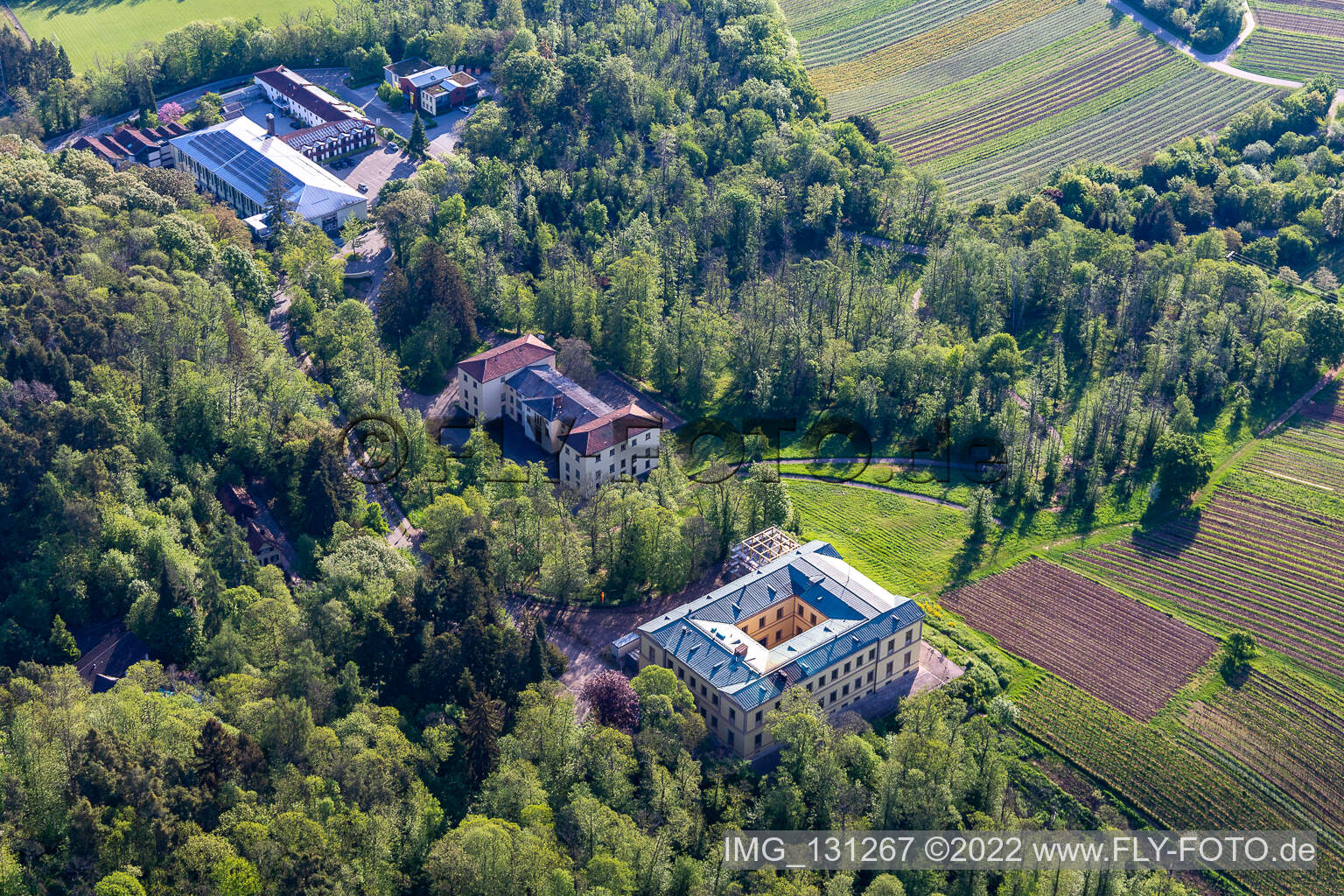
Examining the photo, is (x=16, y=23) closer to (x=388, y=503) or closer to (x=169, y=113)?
(x=169, y=113)

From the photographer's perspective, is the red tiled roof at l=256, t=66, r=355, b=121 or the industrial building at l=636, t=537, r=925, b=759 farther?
the red tiled roof at l=256, t=66, r=355, b=121

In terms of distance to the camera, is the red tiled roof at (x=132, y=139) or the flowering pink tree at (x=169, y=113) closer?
the red tiled roof at (x=132, y=139)

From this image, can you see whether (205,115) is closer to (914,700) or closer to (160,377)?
(160,377)

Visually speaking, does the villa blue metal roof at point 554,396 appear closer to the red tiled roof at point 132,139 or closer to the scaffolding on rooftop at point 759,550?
the scaffolding on rooftop at point 759,550

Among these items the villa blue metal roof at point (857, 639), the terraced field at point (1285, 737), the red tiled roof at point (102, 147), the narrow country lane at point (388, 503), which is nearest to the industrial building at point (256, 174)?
the red tiled roof at point (102, 147)

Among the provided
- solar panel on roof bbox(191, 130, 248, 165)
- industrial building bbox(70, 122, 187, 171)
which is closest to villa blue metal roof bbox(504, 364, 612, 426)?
solar panel on roof bbox(191, 130, 248, 165)

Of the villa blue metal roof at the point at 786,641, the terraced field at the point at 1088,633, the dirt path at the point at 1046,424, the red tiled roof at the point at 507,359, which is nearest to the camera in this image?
the villa blue metal roof at the point at 786,641

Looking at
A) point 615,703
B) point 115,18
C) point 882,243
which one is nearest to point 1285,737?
point 615,703

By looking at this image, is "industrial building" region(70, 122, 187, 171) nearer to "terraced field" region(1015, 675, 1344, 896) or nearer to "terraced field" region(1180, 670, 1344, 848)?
"terraced field" region(1015, 675, 1344, 896)
